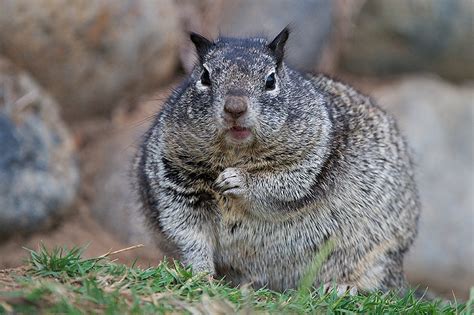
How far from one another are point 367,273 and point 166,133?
6.71 ft

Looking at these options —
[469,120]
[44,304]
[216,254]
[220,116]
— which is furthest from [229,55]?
Result: [469,120]

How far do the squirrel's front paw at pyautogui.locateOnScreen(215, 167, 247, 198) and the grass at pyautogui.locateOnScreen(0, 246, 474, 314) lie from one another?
0.73 meters

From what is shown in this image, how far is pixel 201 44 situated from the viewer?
688cm

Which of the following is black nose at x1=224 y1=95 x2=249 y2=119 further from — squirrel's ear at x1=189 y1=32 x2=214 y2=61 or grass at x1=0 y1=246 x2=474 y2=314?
grass at x1=0 y1=246 x2=474 y2=314

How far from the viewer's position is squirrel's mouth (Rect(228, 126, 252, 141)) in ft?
20.6

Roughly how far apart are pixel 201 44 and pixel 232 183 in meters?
1.20

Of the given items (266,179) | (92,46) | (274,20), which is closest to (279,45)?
(266,179)

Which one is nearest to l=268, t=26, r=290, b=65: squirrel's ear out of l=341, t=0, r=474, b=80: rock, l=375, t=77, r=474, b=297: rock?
l=375, t=77, r=474, b=297: rock

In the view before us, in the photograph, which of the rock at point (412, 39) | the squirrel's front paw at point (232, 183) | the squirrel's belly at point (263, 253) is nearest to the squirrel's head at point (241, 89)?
the squirrel's front paw at point (232, 183)

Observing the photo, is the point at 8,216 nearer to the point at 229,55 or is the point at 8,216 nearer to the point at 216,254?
the point at 216,254

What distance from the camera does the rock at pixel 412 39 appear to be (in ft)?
39.4

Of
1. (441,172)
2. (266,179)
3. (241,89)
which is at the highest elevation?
(241,89)

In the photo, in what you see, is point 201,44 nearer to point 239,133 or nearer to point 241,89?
point 241,89

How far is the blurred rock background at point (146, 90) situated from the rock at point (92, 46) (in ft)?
0.05
